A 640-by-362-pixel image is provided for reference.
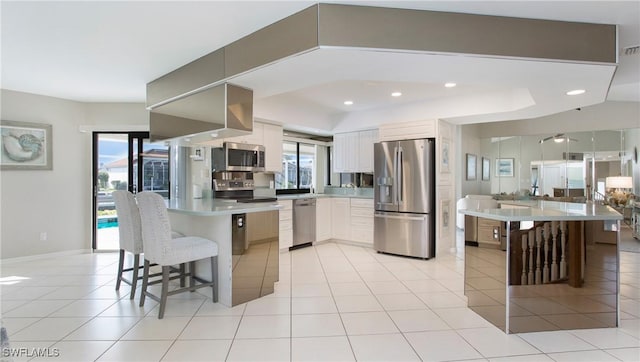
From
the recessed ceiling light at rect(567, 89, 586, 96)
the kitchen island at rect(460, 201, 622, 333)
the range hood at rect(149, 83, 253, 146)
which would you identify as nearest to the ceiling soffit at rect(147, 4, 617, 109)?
the range hood at rect(149, 83, 253, 146)

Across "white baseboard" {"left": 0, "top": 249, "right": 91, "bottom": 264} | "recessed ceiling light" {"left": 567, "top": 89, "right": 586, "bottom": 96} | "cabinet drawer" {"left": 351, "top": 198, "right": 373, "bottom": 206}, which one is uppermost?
"recessed ceiling light" {"left": 567, "top": 89, "right": 586, "bottom": 96}

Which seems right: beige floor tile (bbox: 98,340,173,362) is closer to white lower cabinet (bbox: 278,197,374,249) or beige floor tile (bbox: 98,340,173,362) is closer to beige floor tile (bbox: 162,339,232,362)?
beige floor tile (bbox: 162,339,232,362)

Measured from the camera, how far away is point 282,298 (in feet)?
10.0

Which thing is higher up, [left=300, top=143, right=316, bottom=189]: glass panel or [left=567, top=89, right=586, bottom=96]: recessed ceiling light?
[left=567, top=89, right=586, bottom=96]: recessed ceiling light

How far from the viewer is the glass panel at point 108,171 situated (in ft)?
16.6

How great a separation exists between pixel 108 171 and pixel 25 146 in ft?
3.39

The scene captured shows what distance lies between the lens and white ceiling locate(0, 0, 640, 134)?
2.21 metres

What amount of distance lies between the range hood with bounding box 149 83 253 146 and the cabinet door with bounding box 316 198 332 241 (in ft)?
8.11

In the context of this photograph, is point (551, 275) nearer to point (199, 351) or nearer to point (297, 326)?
point (297, 326)

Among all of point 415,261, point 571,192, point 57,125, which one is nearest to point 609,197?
point 571,192

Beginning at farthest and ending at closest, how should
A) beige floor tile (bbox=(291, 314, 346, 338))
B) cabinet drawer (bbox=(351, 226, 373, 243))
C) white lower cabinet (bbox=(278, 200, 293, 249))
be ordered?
cabinet drawer (bbox=(351, 226, 373, 243)) → white lower cabinet (bbox=(278, 200, 293, 249)) → beige floor tile (bbox=(291, 314, 346, 338))

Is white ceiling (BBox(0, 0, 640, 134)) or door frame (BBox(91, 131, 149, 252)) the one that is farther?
door frame (BBox(91, 131, 149, 252))

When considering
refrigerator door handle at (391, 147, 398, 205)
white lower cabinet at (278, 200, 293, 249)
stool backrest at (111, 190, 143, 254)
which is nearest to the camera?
stool backrest at (111, 190, 143, 254)

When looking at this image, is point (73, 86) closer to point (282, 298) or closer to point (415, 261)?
point (282, 298)
